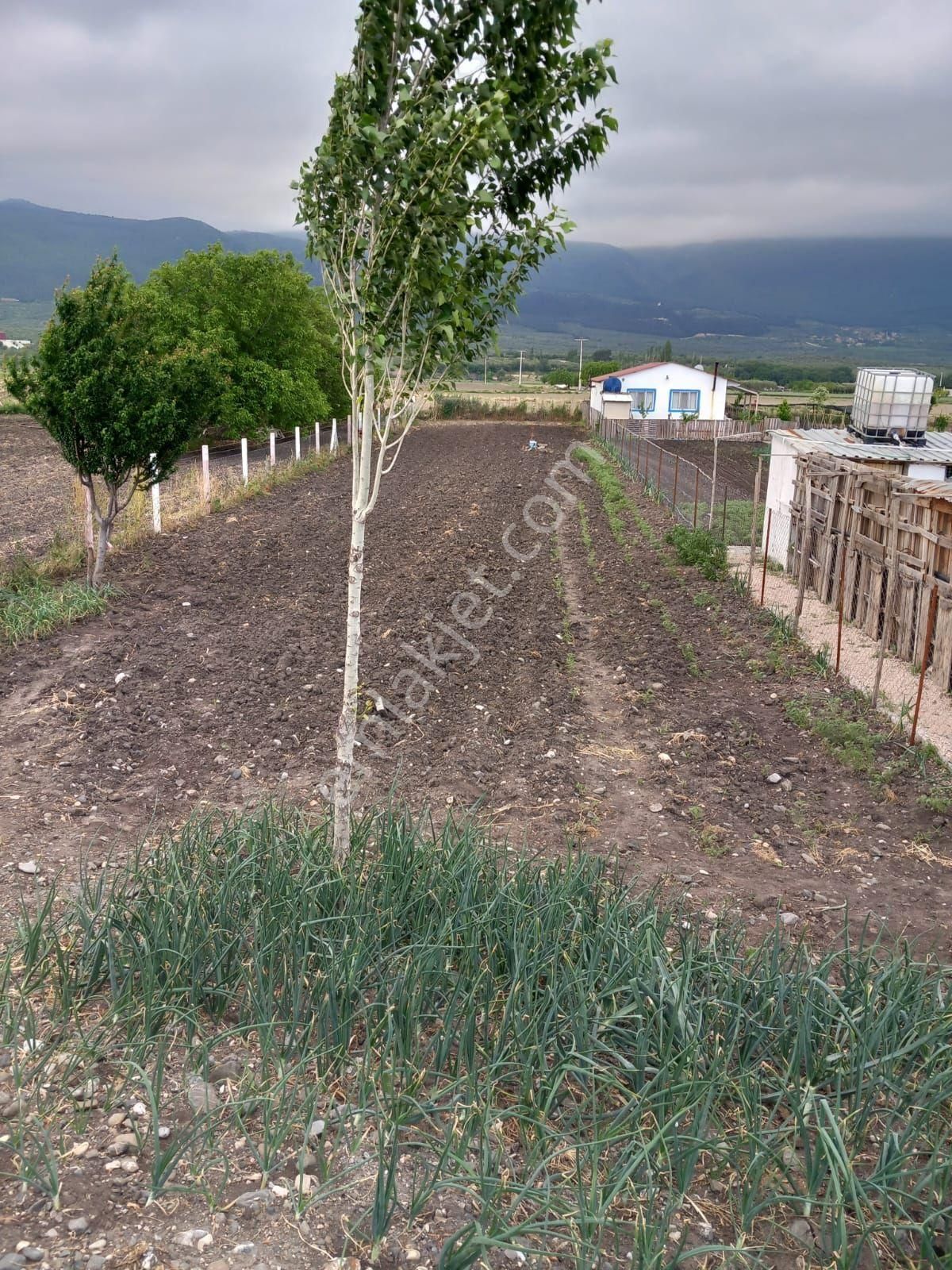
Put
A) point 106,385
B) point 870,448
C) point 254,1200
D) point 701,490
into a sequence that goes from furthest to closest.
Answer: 1. point 701,490
2. point 870,448
3. point 106,385
4. point 254,1200

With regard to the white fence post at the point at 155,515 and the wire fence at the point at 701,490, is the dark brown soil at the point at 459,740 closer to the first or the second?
the white fence post at the point at 155,515

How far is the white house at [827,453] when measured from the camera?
13.1 m

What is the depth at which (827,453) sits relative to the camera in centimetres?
1245

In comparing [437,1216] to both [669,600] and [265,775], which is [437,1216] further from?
[669,600]

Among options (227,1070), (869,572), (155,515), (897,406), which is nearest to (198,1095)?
(227,1070)

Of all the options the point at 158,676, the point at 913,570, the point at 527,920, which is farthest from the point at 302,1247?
the point at 913,570

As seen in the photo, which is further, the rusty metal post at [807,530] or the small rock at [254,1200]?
the rusty metal post at [807,530]

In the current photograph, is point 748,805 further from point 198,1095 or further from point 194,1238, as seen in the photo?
point 194,1238

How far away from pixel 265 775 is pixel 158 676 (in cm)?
248

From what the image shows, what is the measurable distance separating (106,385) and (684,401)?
53.8 metres

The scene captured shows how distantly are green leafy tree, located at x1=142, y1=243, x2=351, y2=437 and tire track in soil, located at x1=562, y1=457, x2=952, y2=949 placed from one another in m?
20.4

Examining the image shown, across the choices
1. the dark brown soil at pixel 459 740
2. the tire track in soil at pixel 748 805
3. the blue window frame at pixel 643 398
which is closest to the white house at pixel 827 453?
the dark brown soil at pixel 459 740

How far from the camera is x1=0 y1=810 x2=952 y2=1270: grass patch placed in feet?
9.23

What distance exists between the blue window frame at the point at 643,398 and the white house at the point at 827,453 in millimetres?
43575
